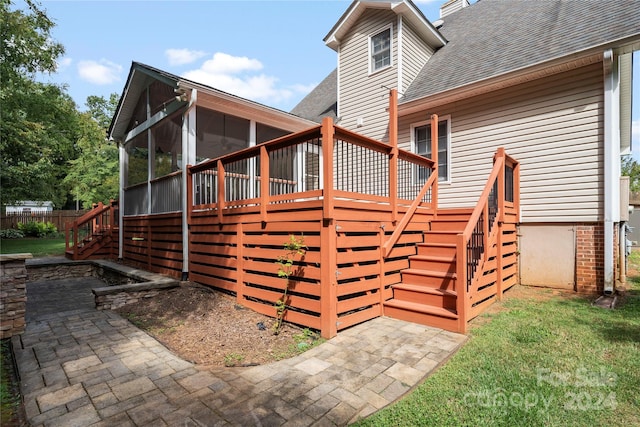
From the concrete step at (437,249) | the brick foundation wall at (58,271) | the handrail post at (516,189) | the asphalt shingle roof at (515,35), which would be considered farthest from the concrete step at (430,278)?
the brick foundation wall at (58,271)

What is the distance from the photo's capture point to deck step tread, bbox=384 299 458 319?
3.76 metres

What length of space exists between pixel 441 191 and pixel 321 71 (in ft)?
30.8

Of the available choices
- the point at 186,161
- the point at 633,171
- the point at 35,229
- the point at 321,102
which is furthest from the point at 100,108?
the point at 633,171

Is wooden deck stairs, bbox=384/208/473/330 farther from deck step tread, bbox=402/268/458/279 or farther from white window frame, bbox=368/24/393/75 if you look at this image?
white window frame, bbox=368/24/393/75

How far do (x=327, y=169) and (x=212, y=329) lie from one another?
8.31 ft

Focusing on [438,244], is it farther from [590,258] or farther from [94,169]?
[94,169]

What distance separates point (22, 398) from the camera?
8.18ft

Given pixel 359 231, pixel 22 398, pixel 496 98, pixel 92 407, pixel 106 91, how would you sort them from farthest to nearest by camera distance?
pixel 106 91, pixel 496 98, pixel 359 231, pixel 22 398, pixel 92 407

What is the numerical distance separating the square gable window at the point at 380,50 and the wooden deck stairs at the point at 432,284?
5.08 metres

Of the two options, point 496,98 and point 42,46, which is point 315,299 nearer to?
point 496,98

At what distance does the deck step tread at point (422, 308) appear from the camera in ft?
12.3

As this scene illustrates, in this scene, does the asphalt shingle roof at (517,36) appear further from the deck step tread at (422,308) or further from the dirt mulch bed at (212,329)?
the dirt mulch bed at (212,329)

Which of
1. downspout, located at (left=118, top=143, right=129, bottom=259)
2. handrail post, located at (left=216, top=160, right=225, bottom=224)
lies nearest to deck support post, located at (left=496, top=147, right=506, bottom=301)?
handrail post, located at (left=216, top=160, right=225, bottom=224)

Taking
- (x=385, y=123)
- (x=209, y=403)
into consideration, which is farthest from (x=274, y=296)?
(x=385, y=123)
